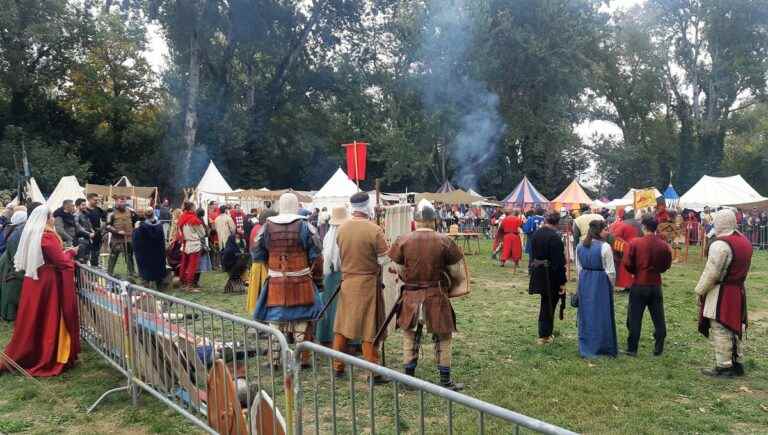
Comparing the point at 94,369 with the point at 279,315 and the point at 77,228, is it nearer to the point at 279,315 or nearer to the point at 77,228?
the point at 279,315

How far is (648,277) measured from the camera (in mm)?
6441

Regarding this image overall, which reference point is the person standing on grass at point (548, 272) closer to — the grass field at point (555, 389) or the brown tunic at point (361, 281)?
the grass field at point (555, 389)

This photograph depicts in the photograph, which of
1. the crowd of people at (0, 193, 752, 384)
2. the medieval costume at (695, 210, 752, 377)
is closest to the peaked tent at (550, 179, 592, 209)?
the crowd of people at (0, 193, 752, 384)

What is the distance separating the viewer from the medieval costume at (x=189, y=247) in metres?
11.3

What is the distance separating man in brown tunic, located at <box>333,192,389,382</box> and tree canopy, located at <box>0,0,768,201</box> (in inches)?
957

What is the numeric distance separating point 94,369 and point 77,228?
183 inches

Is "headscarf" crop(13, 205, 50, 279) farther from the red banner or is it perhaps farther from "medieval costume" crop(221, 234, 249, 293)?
"medieval costume" crop(221, 234, 249, 293)

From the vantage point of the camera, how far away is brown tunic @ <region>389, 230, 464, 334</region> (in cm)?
509

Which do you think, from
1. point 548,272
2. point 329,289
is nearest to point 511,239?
point 548,272

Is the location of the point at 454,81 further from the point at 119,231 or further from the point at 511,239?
the point at 119,231

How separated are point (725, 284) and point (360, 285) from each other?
11.1ft

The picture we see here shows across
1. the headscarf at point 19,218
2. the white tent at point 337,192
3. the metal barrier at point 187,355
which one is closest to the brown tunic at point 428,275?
the metal barrier at point 187,355

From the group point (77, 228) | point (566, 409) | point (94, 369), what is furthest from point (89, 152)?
point (566, 409)

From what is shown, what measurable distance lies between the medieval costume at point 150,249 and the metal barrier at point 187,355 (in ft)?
13.7
